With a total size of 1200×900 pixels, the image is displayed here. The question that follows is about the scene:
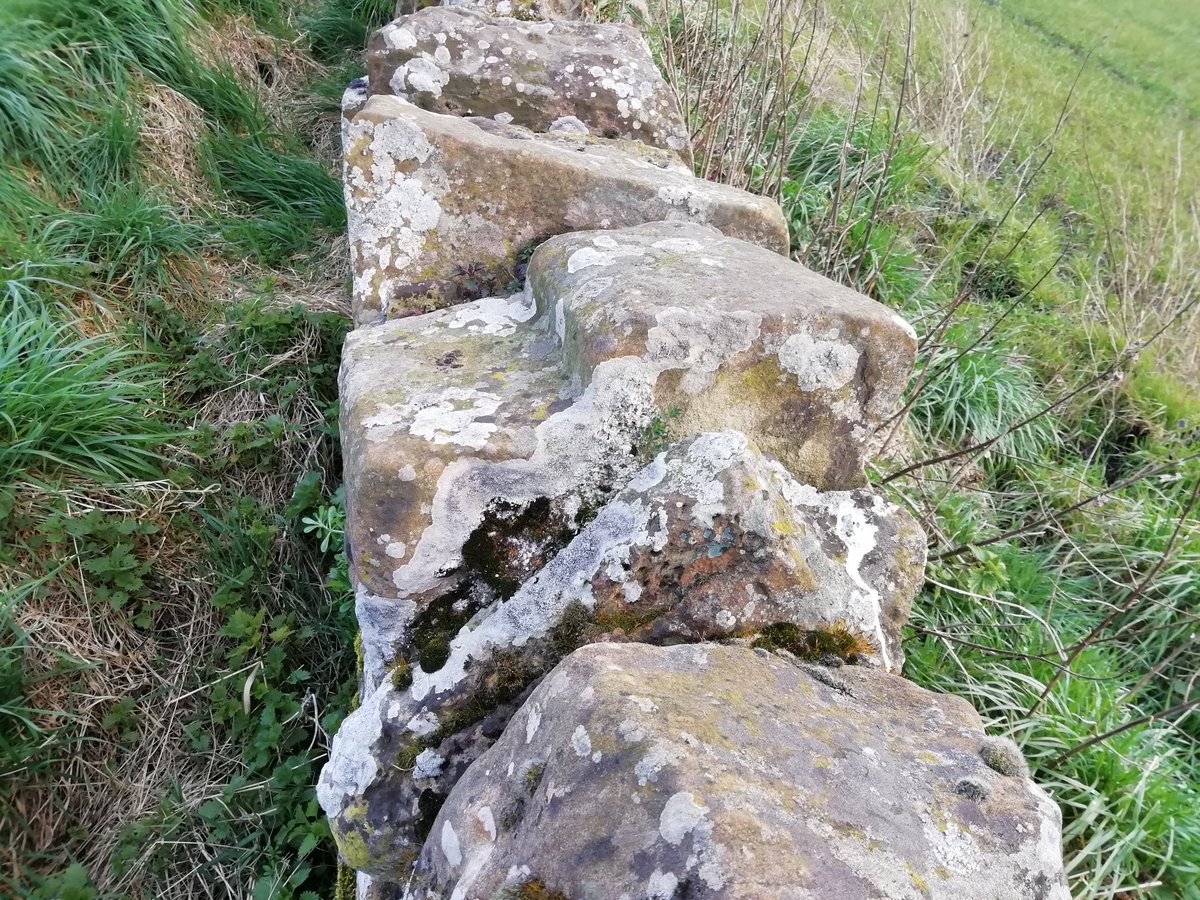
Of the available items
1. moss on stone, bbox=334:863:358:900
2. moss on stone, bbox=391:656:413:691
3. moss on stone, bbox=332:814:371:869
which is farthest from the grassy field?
moss on stone, bbox=391:656:413:691

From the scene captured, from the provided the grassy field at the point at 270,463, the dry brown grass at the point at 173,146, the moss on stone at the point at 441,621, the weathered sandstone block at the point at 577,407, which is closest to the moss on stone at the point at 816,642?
the weathered sandstone block at the point at 577,407

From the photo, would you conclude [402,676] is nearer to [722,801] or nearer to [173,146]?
[722,801]

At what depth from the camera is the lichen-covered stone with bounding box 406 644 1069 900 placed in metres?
0.81

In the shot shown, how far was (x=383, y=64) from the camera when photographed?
2.53 meters

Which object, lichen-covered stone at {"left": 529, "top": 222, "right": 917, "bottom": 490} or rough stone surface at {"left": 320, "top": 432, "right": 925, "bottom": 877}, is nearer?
rough stone surface at {"left": 320, "top": 432, "right": 925, "bottom": 877}

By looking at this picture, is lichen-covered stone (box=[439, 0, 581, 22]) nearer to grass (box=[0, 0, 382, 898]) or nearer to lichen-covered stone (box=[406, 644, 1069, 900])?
grass (box=[0, 0, 382, 898])

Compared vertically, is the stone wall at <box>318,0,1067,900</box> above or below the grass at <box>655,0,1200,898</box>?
above

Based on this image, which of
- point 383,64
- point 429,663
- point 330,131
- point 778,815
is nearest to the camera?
point 778,815

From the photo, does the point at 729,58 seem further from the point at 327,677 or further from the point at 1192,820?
the point at 1192,820

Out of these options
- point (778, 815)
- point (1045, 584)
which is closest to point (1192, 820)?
point (1045, 584)

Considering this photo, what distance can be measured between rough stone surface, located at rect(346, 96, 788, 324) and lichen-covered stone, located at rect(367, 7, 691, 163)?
20.5 inches

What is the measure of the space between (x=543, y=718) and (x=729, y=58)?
3.26 meters

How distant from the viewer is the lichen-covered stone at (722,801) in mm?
806

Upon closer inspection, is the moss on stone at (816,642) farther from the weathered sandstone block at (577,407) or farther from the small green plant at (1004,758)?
the weathered sandstone block at (577,407)
